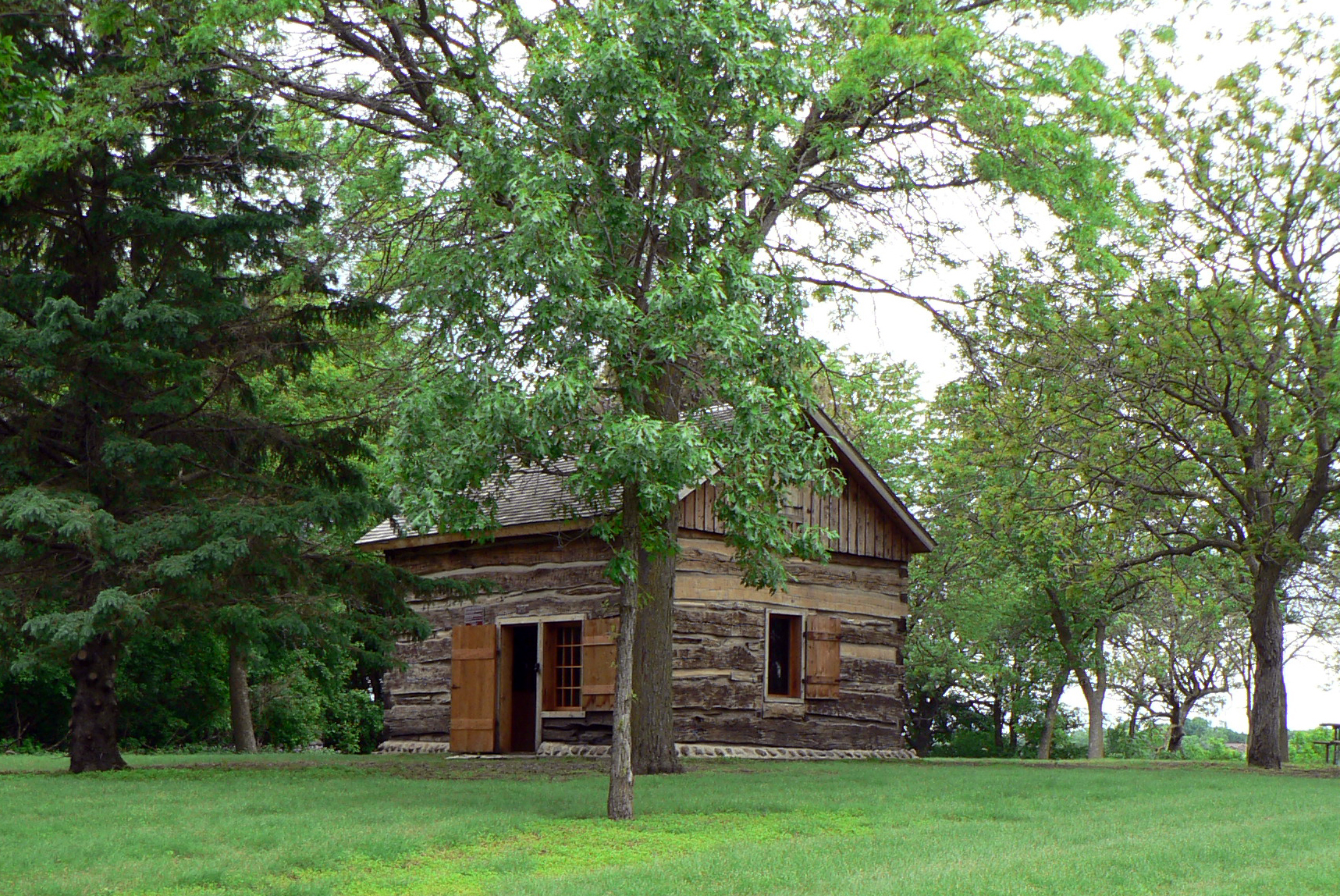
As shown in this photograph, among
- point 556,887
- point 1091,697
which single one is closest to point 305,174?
point 556,887

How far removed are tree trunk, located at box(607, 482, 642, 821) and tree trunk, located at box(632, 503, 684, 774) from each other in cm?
389

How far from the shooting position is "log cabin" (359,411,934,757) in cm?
1906

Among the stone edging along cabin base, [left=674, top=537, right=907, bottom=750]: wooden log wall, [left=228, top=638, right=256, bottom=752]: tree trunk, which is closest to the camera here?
the stone edging along cabin base

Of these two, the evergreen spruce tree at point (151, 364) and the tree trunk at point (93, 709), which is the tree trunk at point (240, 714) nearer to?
the evergreen spruce tree at point (151, 364)

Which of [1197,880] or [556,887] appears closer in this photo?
[556,887]

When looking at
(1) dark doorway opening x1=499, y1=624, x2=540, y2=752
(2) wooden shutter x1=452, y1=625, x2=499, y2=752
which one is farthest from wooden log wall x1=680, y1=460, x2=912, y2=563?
(1) dark doorway opening x1=499, y1=624, x2=540, y2=752

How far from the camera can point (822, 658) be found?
2066 cm

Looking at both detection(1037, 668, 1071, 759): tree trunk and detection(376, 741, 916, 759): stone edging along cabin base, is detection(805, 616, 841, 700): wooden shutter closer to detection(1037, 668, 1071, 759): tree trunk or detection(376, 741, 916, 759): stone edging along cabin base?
detection(376, 741, 916, 759): stone edging along cabin base

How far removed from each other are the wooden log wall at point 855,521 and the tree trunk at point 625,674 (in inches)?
324

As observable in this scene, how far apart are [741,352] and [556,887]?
4511mm

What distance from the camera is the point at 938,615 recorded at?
32469mm

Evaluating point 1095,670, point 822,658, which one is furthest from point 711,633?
point 1095,670

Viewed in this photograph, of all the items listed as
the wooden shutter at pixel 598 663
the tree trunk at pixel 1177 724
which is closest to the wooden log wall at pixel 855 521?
the wooden shutter at pixel 598 663

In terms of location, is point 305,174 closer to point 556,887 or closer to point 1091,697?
point 556,887
